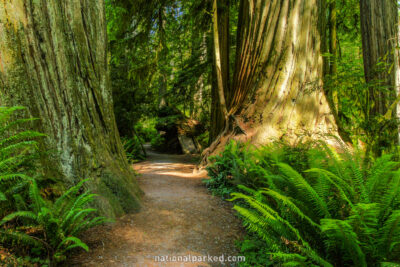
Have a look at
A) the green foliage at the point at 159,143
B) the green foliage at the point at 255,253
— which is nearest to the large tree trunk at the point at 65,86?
the green foliage at the point at 255,253

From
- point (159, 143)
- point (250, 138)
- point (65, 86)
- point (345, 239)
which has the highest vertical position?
point (65, 86)

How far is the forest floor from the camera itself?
2.34m

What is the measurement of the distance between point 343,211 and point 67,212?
254 cm

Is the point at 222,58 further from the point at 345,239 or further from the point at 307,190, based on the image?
the point at 345,239

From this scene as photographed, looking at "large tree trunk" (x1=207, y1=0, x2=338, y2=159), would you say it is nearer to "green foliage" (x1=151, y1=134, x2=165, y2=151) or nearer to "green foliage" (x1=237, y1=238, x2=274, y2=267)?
"green foliage" (x1=237, y1=238, x2=274, y2=267)

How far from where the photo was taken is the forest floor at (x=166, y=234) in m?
2.34

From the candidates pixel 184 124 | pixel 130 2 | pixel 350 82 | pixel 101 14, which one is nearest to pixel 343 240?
pixel 350 82

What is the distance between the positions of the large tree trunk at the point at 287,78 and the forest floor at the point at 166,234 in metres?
2.49

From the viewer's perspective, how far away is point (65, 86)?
2.96 meters

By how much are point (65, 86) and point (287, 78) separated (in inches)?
185

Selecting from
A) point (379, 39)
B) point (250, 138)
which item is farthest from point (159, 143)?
point (379, 39)

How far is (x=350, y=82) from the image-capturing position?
3.91 metres

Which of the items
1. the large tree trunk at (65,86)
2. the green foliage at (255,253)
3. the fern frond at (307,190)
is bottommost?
the green foliage at (255,253)

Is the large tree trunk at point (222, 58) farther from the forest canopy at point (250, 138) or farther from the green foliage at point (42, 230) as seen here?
the green foliage at point (42, 230)
